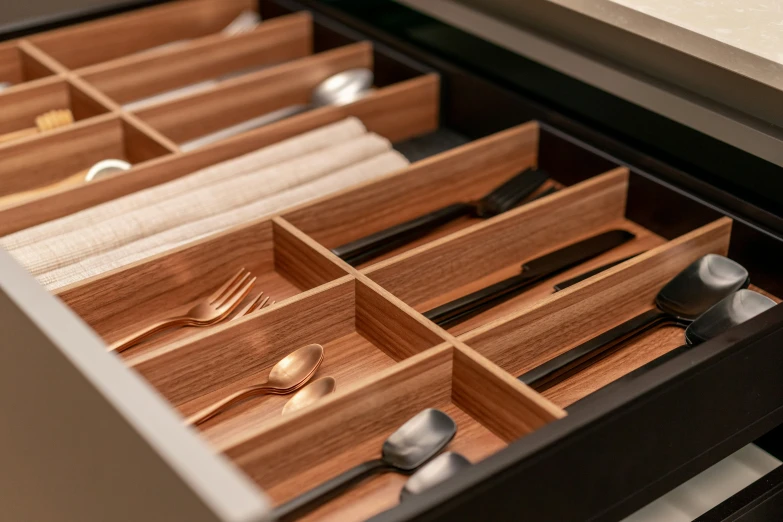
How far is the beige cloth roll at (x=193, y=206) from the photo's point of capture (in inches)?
49.4

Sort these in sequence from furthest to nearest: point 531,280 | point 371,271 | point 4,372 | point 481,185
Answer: point 481,185, point 531,280, point 371,271, point 4,372

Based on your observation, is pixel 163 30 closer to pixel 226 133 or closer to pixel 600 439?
pixel 226 133

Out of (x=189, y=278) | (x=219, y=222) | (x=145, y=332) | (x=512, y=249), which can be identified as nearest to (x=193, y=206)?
(x=219, y=222)

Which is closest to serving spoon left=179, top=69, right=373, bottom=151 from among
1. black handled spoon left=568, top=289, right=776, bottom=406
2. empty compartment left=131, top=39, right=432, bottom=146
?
empty compartment left=131, top=39, right=432, bottom=146

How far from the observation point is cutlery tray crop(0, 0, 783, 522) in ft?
3.34

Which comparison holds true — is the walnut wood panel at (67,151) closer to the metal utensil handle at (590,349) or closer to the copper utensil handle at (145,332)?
the copper utensil handle at (145,332)

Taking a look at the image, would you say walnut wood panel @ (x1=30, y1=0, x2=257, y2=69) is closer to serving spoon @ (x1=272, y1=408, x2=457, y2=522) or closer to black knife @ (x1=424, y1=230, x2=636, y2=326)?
black knife @ (x1=424, y1=230, x2=636, y2=326)

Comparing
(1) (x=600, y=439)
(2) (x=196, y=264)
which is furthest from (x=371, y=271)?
(1) (x=600, y=439)

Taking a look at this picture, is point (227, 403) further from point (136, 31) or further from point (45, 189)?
point (136, 31)

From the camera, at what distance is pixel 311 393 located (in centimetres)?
107

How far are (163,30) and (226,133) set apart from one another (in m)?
0.42

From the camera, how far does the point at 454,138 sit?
5.59ft

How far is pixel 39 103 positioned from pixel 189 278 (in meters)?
0.61

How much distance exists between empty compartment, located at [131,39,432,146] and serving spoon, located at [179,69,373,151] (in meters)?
0.01
